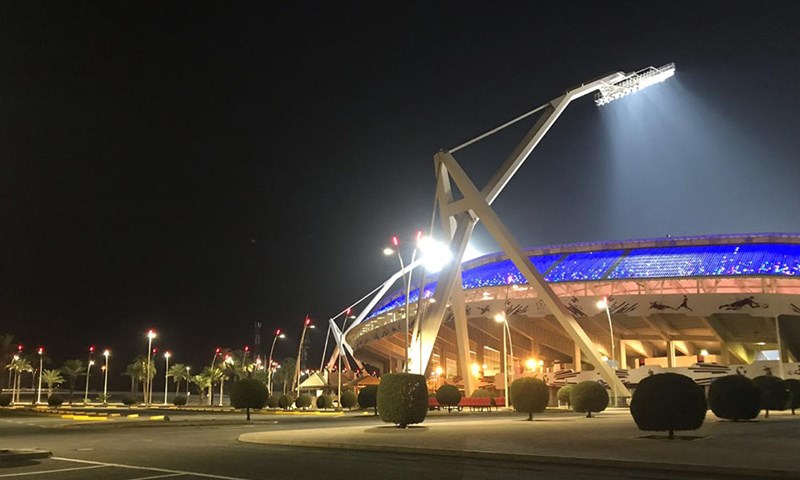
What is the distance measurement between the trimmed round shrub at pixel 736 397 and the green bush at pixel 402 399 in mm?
12186

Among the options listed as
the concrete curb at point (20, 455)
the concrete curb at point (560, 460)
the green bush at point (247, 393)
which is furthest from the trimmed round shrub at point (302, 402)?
the concrete curb at point (20, 455)

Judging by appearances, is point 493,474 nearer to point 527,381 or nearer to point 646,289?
point 527,381

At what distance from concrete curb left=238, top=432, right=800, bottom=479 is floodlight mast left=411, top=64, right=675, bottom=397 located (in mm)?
24450

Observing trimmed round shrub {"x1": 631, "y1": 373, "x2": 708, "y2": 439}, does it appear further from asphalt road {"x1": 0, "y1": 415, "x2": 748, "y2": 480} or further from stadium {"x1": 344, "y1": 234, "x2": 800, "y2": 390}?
stadium {"x1": 344, "y1": 234, "x2": 800, "y2": 390}

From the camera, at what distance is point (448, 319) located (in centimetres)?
7162

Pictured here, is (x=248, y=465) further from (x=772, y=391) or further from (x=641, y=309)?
(x=641, y=309)

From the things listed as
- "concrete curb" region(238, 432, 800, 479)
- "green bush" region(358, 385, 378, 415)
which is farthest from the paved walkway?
"green bush" region(358, 385, 378, 415)

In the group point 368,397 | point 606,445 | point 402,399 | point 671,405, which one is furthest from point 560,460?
point 368,397

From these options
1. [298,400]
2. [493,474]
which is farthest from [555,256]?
[493,474]

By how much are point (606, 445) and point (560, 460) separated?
3299mm

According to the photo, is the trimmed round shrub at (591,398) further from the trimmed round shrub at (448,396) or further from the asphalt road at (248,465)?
the asphalt road at (248,465)

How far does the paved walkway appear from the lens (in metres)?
12.9

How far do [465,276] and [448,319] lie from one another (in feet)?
34.1

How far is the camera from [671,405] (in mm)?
17672
